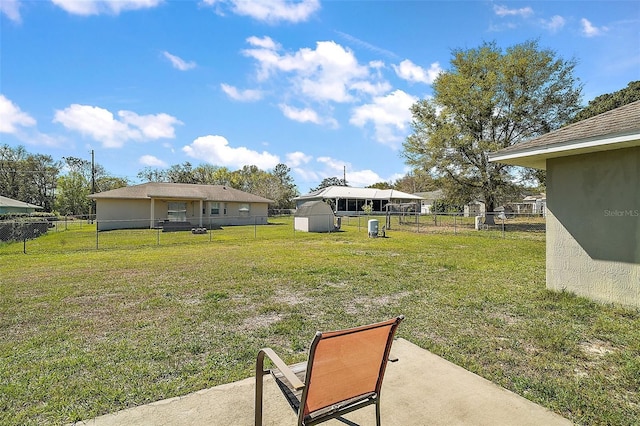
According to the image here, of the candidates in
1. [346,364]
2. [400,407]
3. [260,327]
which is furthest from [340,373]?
[260,327]

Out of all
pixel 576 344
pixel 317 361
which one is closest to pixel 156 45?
pixel 317 361

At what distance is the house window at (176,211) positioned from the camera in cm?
2798

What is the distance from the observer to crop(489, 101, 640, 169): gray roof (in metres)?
4.79

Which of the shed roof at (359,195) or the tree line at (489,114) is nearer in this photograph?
the tree line at (489,114)

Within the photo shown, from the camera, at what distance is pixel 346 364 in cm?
197

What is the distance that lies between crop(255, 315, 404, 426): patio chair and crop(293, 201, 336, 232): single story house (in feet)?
65.9

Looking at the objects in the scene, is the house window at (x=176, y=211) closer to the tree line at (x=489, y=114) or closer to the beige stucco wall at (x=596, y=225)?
the tree line at (x=489, y=114)

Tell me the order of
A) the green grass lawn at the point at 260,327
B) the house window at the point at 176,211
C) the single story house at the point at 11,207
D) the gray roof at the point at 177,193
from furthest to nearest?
the house window at the point at 176,211
the single story house at the point at 11,207
the gray roof at the point at 177,193
the green grass lawn at the point at 260,327

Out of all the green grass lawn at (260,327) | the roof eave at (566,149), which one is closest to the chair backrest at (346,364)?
the green grass lawn at (260,327)

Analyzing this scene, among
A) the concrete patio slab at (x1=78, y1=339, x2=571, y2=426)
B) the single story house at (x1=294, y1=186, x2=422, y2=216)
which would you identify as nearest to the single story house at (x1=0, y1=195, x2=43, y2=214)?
the single story house at (x1=294, y1=186, x2=422, y2=216)

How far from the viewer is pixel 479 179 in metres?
25.8

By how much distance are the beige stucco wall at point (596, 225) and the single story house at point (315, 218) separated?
658 inches

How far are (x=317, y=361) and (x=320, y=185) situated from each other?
76.2m

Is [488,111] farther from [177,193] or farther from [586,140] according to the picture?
[177,193]
